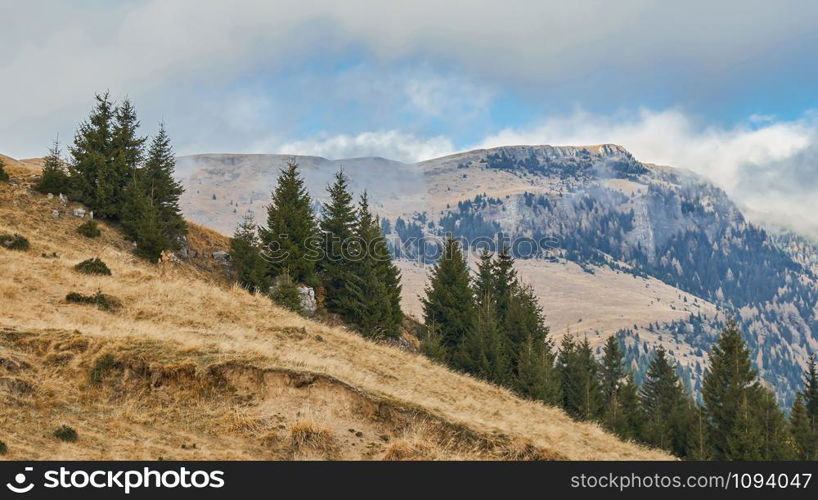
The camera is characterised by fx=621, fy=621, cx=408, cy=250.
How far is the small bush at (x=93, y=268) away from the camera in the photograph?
3288 centimetres

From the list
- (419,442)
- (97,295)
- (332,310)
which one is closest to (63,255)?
(97,295)

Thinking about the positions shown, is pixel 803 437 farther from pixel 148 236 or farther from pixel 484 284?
pixel 148 236

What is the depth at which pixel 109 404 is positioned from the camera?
55.8 feet

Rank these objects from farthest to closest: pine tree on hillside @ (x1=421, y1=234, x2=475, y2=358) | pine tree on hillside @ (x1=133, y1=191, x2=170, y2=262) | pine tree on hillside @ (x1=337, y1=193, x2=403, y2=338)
Result: pine tree on hillside @ (x1=421, y1=234, x2=475, y2=358)
pine tree on hillside @ (x1=337, y1=193, x2=403, y2=338)
pine tree on hillside @ (x1=133, y1=191, x2=170, y2=262)

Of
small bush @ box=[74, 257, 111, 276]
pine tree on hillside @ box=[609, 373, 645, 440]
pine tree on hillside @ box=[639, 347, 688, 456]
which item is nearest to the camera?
small bush @ box=[74, 257, 111, 276]

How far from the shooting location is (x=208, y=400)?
1794cm

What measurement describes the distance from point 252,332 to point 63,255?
1731 centimetres

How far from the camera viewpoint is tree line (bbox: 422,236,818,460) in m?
53.4

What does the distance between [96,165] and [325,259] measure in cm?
2042

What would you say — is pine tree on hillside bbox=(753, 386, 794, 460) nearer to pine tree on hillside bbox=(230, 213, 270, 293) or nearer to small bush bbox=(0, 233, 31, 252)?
pine tree on hillside bbox=(230, 213, 270, 293)

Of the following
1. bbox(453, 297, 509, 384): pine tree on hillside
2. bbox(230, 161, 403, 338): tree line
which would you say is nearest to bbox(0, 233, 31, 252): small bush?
→ bbox(230, 161, 403, 338): tree line

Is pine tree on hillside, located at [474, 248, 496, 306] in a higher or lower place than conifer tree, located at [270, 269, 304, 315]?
higher
